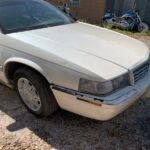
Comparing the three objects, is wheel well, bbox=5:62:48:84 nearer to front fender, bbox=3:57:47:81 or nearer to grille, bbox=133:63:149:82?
front fender, bbox=3:57:47:81

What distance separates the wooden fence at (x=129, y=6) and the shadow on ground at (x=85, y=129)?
919 cm

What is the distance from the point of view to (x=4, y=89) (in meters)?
4.38

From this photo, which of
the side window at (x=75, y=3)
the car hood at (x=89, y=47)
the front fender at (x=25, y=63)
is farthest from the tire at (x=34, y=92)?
the side window at (x=75, y=3)

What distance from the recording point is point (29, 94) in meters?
3.57

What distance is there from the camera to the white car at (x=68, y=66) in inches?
114

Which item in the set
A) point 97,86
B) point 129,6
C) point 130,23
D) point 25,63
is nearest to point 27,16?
point 25,63

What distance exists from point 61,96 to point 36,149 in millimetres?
668

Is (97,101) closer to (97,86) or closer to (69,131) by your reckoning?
(97,86)

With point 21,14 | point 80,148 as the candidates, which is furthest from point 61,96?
point 21,14

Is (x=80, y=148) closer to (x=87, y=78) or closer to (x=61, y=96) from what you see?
(x=61, y=96)

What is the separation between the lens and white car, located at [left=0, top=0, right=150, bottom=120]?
2.88 meters

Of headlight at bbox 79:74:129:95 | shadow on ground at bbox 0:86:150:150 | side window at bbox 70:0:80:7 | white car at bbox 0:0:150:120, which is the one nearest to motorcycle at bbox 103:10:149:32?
side window at bbox 70:0:80:7

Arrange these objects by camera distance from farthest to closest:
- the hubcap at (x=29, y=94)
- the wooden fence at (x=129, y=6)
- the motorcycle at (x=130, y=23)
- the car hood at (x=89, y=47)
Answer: the wooden fence at (x=129, y=6) < the motorcycle at (x=130, y=23) < the hubcap at (x=29, y=94) < the car hood at (x=89, y=47)

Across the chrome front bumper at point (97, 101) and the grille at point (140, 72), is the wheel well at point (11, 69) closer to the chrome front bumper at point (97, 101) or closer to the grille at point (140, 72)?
the chrome front bumper at point (97, 101)
